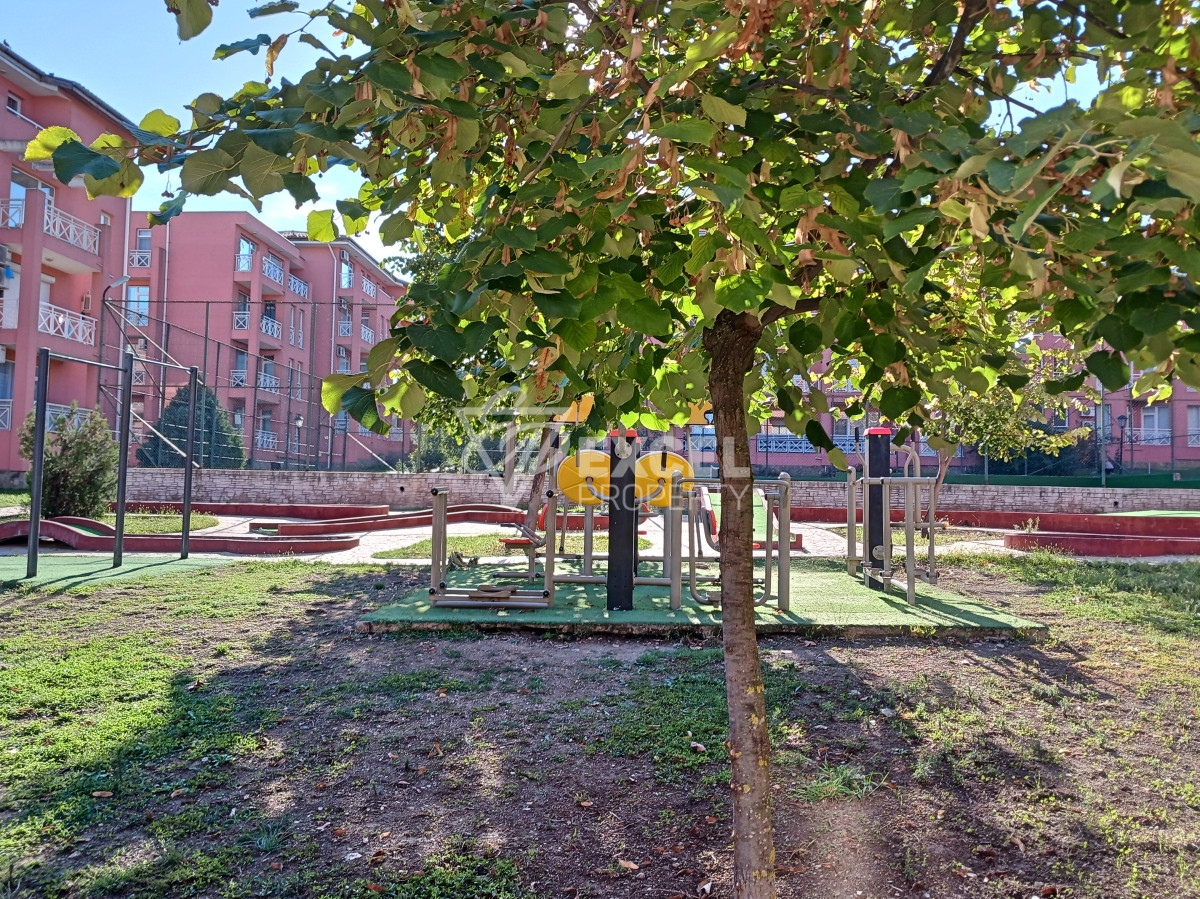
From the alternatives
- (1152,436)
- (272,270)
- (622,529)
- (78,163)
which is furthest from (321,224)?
(1152,436)

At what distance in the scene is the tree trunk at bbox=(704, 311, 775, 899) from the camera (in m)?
2.23

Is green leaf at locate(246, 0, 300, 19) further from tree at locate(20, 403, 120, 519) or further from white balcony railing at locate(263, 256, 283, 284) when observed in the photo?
white balcony railing at locate(263, 256, 283, 284)

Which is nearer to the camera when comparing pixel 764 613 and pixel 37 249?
pixel 764 613

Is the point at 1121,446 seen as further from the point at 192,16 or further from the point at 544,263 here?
the point at 192,16

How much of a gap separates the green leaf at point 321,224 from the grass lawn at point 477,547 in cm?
983

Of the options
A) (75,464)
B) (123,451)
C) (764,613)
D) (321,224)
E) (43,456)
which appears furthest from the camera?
Result: (75,464)

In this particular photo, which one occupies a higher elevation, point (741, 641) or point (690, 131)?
point (690, 131)

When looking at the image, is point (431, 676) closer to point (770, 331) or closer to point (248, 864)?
point (248, 864)

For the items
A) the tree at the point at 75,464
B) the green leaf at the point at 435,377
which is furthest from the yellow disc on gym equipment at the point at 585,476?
the tree at the point at 75,464

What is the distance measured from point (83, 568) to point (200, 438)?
1372cm

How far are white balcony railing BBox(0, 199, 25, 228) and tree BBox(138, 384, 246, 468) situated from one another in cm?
602

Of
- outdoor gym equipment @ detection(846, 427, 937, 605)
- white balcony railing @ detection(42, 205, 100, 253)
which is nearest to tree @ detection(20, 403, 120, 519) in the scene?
white balcony railing @ detection(42, 205, 100, 253)

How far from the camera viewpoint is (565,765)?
3.66 meters

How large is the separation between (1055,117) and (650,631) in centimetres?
580
